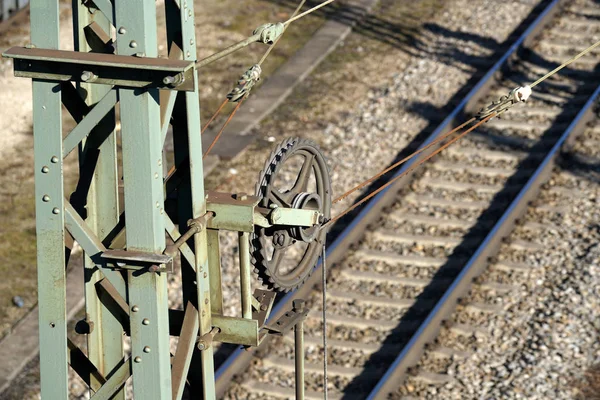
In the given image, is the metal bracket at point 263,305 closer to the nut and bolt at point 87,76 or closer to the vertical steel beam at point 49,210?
the vertical steel beam at point 49,210

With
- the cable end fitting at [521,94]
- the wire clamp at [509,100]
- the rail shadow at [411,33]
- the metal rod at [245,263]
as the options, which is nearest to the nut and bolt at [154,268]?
the metal rod at [245,263]

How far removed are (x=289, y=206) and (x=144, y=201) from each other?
143 centimetres

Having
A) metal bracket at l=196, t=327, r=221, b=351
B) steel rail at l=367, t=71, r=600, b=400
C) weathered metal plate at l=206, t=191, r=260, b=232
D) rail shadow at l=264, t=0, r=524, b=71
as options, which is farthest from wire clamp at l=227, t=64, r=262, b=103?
rail shadow at l=264, t=0, r=524, b=71

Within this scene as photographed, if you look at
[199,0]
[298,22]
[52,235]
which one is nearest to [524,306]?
[52,235]

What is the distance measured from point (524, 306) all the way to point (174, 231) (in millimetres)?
6268

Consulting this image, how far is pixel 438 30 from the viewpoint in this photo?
1838 cm

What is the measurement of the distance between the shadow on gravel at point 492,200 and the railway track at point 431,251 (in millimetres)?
13

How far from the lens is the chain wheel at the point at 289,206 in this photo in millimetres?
6695

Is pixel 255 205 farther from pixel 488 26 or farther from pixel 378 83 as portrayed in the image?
pixel 488 26

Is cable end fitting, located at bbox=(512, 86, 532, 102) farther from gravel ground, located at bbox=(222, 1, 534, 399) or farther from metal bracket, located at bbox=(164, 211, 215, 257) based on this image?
gravel ground, located at bbox=(222, 1, 534, 399)

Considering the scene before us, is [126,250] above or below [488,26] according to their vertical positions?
below

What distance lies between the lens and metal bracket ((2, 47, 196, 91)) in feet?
18.5

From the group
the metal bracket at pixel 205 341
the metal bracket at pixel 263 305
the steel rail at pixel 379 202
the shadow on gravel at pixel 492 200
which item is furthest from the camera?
the shadow on gravel at pixel 492 200

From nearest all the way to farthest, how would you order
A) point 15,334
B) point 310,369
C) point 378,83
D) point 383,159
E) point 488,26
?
1. point 310,369
2. point 15,334
3. point 383,159
4. point 378,83
5. point 488,26
